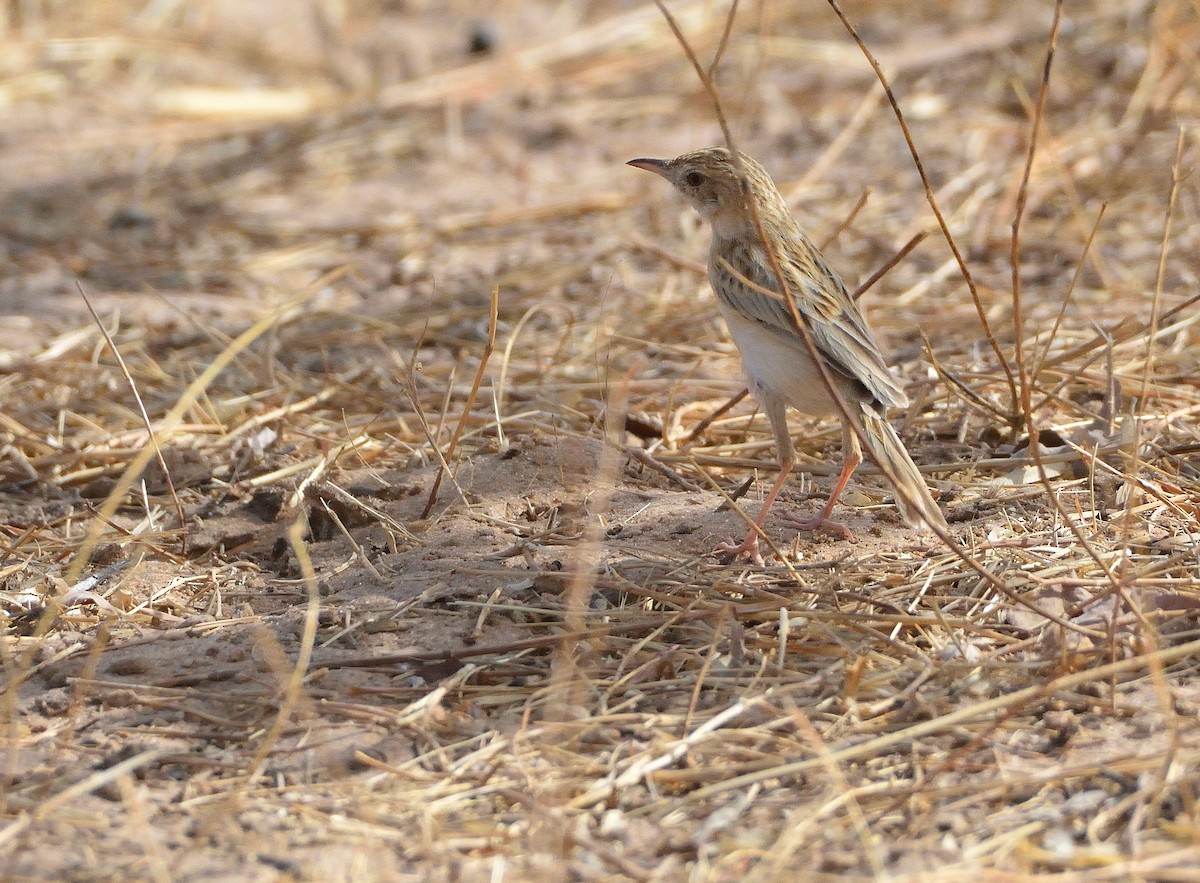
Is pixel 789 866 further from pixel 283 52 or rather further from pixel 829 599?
pixel 283 52

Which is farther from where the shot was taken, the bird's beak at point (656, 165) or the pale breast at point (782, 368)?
the bird's beak at point (656, 165)

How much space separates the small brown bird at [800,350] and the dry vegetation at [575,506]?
23 centimetres

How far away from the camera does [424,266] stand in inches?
297

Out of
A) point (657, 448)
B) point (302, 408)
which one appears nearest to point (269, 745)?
point (657, 448)

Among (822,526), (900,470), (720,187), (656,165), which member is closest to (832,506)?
(822,526)

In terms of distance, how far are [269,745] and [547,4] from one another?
9804 millimetres

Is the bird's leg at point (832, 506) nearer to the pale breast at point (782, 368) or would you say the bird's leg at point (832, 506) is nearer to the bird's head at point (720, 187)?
the pale breast at point (782, 368)

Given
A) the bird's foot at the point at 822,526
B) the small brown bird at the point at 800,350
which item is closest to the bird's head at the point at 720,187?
the small brown bird at the point at 800,350

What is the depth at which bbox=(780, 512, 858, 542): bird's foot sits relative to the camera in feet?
13.7

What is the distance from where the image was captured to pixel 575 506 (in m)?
4.40

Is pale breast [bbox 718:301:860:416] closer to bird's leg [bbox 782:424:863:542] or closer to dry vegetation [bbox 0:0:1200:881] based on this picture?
bird's leg [bbox 782:424:863:542]

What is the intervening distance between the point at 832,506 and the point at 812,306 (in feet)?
2.14

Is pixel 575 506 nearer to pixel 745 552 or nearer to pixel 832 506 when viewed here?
pixel 745 552

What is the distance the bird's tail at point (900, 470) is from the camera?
379cm
